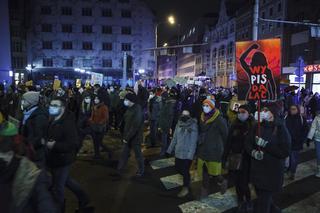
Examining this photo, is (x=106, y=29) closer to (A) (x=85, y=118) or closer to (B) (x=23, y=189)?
(A) (x=85, y=118)

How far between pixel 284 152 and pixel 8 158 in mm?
3357

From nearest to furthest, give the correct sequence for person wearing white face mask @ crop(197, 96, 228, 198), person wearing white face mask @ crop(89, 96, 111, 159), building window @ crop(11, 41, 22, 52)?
person wearing white face mask @ crop(197, 96, 228, 198), person wearing white face mask @ crop(89, 96, 111, 159), building window @ crop(11, 41, 22, 52)

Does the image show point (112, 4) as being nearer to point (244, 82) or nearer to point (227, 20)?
point (227, 20)

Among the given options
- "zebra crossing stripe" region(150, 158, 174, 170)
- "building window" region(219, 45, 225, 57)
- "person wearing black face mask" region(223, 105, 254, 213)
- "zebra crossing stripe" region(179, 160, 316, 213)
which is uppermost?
"building window" region(219, 45, 225, 57)

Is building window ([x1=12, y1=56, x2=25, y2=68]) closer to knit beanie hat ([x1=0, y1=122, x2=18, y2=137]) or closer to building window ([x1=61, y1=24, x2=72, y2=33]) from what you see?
building window ([x1=61, y1=24, x2=72, y2=33])

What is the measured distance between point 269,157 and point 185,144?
231cm

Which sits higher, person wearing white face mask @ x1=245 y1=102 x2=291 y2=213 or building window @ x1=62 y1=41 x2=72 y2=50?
building window @ x1=62 y1=41 x2=72 y2=50

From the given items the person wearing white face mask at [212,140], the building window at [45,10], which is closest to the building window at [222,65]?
the building window at [45,10]

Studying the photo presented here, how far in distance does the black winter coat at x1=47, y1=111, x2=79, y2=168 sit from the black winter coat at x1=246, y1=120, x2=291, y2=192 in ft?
8.50

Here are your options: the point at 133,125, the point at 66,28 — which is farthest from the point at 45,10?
the point at 133,125

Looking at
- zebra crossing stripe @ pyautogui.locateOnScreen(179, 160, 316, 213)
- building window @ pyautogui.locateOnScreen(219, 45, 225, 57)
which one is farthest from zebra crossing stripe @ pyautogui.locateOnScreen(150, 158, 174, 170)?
building window @ pyautogui.locateOnScreen(219, 45, 225, 57)

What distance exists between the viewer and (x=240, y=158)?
232 inches

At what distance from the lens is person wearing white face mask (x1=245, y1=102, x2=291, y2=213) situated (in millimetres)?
4754

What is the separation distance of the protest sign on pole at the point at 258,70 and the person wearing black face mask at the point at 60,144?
112 inches
